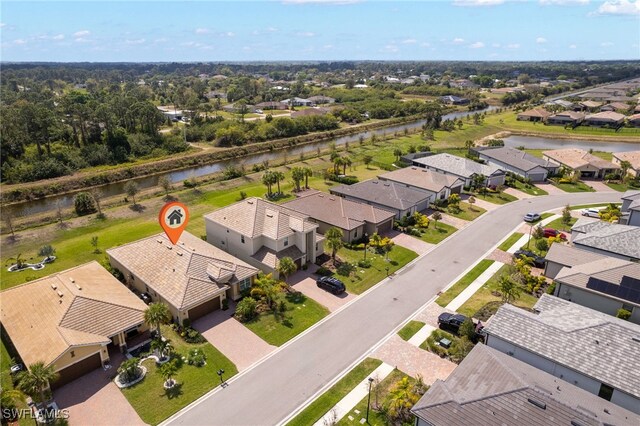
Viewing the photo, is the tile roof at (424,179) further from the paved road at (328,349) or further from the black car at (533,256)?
the black car at (533,256)

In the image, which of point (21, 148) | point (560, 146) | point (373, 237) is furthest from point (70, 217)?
point (560, 146)

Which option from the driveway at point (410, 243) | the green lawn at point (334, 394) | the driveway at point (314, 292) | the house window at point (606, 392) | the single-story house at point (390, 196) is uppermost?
the single-story house at point (390, 196)

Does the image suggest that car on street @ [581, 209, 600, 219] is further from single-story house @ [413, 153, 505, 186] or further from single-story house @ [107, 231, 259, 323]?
single-story house @ [107, 231, 259, 323]

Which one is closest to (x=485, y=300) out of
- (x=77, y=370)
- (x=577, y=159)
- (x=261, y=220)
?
(x=261, y=220)

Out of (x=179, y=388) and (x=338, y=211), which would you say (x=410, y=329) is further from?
(x=338, y=211)

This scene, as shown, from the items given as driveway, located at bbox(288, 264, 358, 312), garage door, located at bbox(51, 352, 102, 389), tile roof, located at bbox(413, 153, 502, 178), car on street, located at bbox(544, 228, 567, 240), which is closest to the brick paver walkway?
driveway, located at bbox(288, 264, 358, 312)

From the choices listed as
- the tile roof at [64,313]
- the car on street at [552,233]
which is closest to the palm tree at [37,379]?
the tile roof at [64,313]

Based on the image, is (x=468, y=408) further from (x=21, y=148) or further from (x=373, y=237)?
(x=21, y=148)
